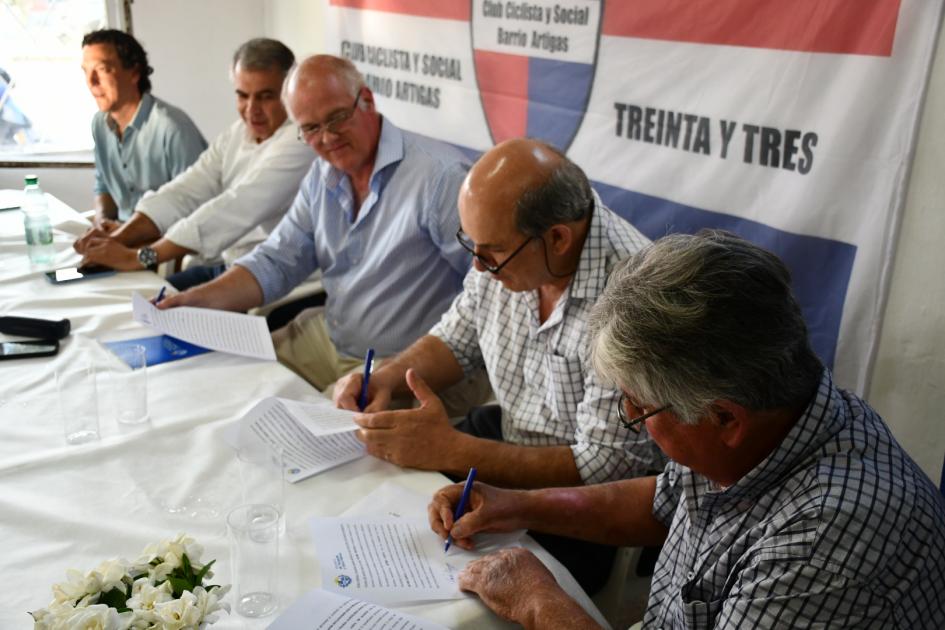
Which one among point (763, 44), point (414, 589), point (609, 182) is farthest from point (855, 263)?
point (414, 589)

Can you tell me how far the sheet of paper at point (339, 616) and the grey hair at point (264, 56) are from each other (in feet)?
7.52

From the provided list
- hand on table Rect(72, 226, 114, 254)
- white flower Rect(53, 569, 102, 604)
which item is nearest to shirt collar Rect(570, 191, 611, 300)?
white flower Rect(53, 569, 102, 604)

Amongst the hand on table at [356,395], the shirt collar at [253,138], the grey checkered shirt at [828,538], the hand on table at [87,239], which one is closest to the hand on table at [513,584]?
the grey checkered shirt at [828,538]

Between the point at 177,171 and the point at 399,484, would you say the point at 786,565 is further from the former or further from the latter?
the point at 177,171

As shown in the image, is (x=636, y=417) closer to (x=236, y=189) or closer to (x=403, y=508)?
(x=403, y=508)

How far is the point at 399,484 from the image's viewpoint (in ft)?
4.23

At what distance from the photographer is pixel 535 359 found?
1.65 m

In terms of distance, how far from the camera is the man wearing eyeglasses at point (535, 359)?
4.66 ft

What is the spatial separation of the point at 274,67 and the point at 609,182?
1.41 m

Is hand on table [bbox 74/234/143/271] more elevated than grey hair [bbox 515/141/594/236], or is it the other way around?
grey hair [bbox 515/141/594/236]

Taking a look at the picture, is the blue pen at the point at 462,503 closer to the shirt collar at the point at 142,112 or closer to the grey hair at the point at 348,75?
the grey hair at the point at 348,75

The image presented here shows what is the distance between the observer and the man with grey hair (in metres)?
0.82

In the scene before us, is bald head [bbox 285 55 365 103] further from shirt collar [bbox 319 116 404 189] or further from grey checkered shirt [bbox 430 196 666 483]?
grey checkered shirt [bbox 430 196 666 483]

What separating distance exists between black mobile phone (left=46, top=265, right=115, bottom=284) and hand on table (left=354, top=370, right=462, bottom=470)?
3.94 feet
